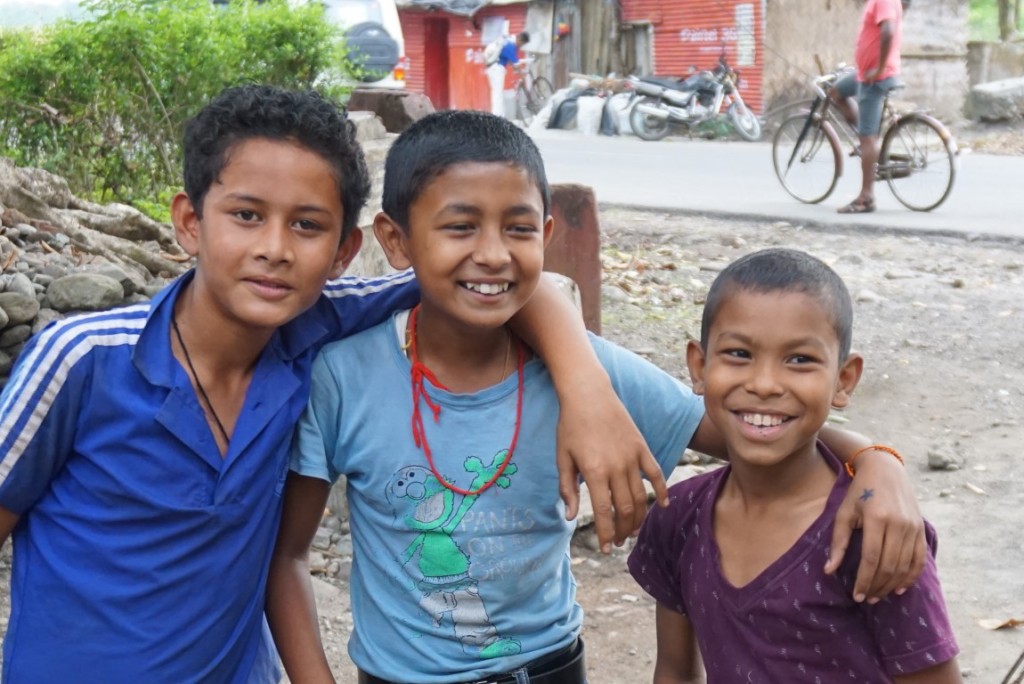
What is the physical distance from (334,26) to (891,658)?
5548 millimetres

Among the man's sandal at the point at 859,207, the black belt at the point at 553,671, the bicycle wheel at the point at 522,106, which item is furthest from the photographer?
the bicycle wheel at the point at 522,106

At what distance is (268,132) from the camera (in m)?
1.85

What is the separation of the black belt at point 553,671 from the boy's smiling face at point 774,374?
43 centimetres

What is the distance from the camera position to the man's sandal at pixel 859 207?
945 centimetres

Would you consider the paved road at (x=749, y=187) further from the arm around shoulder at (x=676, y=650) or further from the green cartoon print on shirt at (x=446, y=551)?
the green cartoon print on shirt at (x=446, y=551)

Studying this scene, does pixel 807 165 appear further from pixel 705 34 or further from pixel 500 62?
pixel 500 62

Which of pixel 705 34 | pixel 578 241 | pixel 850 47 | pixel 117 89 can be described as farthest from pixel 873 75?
pixel 705 34

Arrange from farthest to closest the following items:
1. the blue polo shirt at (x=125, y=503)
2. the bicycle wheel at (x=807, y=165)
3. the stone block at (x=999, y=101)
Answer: the stone block at (x=999, y=101), the bicycle wheel at (x=807, y=165), the blue polo shirt at (x=125, y=503)

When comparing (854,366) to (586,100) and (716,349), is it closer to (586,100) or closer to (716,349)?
(716,349)

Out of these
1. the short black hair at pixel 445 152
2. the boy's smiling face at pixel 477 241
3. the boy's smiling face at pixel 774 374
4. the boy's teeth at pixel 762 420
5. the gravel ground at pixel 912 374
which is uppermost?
the short black hair at pixel 445 152

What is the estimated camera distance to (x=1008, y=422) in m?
5.15

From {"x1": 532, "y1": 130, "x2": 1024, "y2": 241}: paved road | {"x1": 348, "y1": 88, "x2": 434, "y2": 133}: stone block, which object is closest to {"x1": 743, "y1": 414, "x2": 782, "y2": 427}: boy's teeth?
{"x1": 348, "y1": 88, "x2": 434, "y2": 133}: stone block

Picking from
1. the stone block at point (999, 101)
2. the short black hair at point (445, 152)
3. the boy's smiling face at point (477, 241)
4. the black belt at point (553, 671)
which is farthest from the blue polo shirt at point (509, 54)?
the black belt at point (553, 671)

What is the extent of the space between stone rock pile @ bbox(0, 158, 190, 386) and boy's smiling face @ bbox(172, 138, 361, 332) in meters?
2.11
